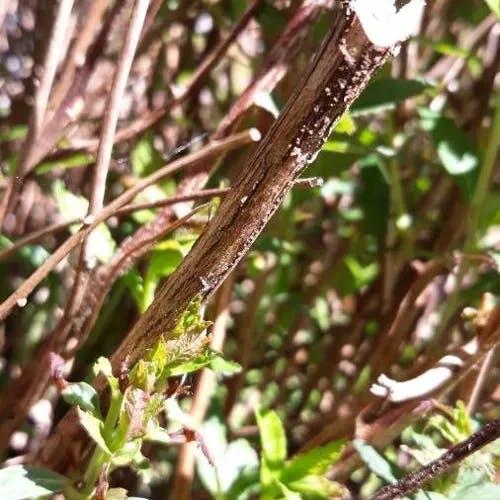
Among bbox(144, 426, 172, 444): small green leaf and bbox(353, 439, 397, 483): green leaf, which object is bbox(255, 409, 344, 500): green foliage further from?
bbox(144, 426, 172, 444): small green leaf

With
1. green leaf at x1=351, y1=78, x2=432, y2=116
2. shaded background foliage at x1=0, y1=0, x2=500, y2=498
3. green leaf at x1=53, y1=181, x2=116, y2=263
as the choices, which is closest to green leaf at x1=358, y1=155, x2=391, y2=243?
shaded background foliage at x1=0, y1=0, x2=500, y2=498

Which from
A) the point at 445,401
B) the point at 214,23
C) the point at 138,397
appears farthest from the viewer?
the point at 214,23

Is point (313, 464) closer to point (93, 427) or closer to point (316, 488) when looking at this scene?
point (316, 488)

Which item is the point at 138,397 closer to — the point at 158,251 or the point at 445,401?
the point at 158,251

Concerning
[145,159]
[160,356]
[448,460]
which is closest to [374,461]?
[448,460]

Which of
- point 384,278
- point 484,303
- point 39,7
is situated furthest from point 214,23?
point 484,303
